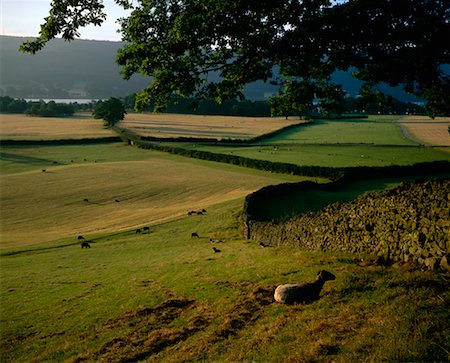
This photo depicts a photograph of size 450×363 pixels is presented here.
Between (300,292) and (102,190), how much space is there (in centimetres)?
4354

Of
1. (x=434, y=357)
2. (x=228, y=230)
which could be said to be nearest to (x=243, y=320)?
(x=434, y=357)

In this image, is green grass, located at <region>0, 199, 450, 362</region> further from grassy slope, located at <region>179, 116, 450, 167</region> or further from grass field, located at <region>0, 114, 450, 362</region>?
grassy slope, located at <region>179, 116, 450, 167</region>

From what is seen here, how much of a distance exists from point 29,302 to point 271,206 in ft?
72.6

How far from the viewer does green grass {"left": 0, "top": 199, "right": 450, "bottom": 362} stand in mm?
10344

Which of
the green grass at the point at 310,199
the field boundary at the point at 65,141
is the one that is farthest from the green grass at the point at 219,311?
the field boundary at the point at 65,141

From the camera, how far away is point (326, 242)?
66.8 feet

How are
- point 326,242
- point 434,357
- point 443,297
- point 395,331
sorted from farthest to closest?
point 326,242 < point 443,297 < point 395,331 < point 434,357

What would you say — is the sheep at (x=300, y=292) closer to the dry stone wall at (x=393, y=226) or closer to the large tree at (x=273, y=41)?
the dry stone wall at (x=393, y=226)

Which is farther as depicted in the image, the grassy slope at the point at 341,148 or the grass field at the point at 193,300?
the grassy slope at the point at 341,148

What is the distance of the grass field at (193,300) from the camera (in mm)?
10562

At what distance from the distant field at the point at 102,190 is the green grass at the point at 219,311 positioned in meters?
15.1

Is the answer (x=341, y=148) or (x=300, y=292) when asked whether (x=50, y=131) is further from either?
(x=300, y=292)

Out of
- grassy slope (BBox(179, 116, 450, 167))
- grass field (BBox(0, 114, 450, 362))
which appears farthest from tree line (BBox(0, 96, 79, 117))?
grass field (BBox(0, 114, 450, 362))

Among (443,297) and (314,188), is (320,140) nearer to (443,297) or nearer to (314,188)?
(314,188)
